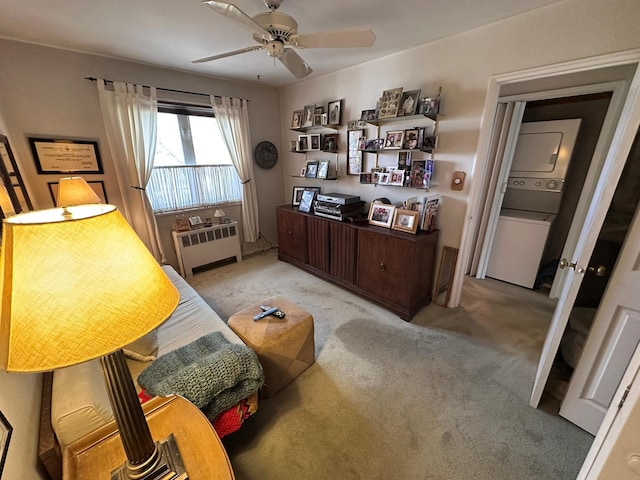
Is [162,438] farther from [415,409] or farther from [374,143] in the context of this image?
[374,143]

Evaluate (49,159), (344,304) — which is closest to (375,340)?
(344,304)

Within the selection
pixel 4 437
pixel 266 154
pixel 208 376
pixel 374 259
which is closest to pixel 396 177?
pixel 374 259

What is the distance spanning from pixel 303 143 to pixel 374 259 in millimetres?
1873

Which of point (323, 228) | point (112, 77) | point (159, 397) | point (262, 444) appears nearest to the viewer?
point (159, 397)

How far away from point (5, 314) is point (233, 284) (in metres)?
2.69

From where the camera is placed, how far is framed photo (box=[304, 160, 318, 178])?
3322 millimetres

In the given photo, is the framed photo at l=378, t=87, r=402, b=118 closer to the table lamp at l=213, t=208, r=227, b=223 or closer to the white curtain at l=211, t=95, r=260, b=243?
the white curtain at l=211, t=95, r=260, b=243

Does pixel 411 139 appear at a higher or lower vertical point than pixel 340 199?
higher

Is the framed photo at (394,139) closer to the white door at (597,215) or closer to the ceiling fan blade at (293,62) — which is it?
the ceiling fan blade at (293,62)

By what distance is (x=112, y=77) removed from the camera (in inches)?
99.0

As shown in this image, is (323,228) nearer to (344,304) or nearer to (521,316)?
(344,304)

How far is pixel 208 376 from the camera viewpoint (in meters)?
1.16

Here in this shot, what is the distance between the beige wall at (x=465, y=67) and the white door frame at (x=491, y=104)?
0.11 ft

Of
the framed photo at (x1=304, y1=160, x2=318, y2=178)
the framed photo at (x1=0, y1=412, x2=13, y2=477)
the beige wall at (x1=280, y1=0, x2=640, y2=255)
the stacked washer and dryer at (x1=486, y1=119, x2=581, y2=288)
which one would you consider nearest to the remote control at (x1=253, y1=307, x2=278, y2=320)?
the framed photo at (x1=0, y1=412, x2=13, y2=477)
